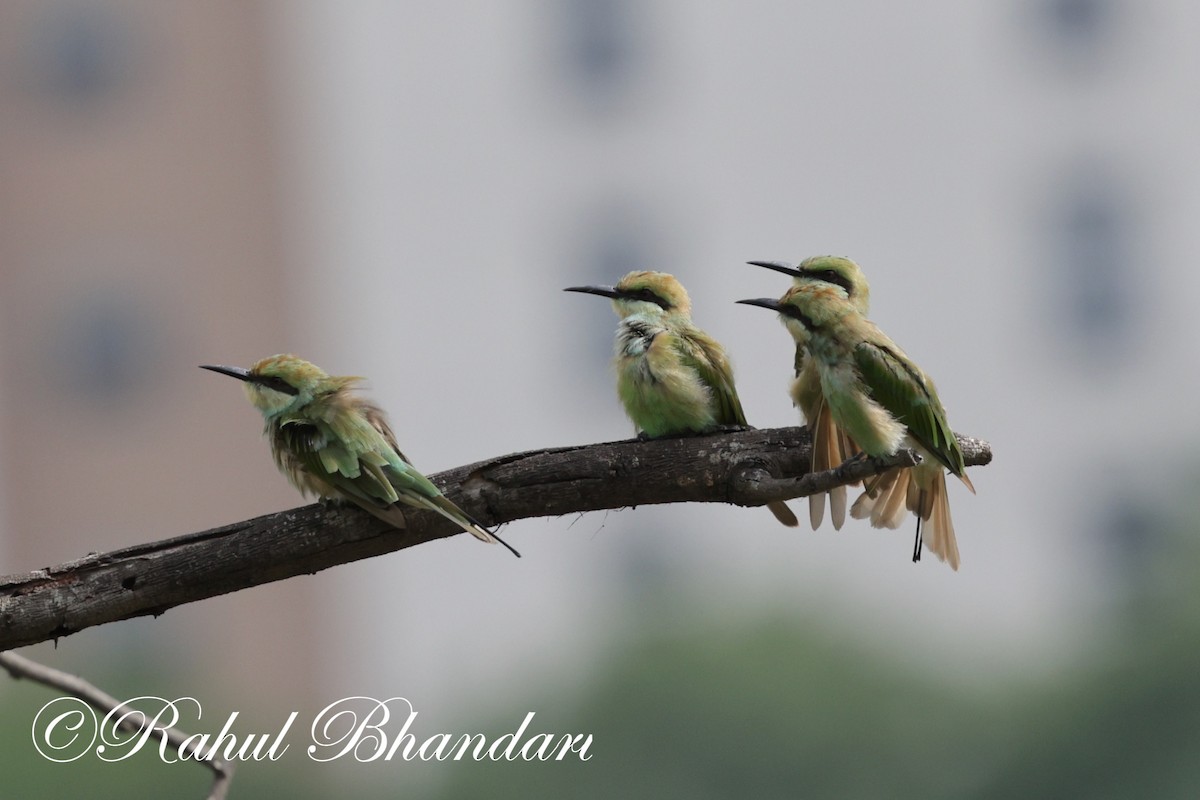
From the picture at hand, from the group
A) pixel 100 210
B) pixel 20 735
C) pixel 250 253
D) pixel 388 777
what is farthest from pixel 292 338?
pixel 20 735

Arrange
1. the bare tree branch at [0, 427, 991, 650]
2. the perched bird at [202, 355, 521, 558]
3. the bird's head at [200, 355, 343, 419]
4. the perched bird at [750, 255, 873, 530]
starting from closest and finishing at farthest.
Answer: the bare tree branch at [0, 427, 991, 650] < the perched bird at [202, 355, 521, 558] < the perched bird at [750, 255, 873, 530] < the bird's head at [200, 355, 343, 419]

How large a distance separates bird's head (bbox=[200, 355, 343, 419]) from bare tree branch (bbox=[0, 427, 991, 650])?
362mm

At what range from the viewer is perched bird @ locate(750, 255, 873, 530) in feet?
10.1

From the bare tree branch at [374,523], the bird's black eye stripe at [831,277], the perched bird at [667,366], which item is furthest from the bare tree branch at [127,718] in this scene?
the bird's black eye stripe at [831,277]

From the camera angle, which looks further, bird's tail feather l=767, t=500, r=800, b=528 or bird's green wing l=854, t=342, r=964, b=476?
bird's tail feather l=767, t=500, r=800, b=528

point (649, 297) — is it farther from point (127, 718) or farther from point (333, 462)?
point (127, 718)

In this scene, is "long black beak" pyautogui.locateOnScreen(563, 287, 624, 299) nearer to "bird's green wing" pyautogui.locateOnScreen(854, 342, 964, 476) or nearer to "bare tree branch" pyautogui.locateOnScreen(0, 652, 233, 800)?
"bird's green wing" pyautogui.locateOnScreen(854, 342, 964, 476)

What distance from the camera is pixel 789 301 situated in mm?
3123

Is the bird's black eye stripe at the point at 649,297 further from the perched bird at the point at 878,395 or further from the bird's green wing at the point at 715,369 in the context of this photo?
the perched bird at the point at 878,395

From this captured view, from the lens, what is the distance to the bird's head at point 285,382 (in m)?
3.24

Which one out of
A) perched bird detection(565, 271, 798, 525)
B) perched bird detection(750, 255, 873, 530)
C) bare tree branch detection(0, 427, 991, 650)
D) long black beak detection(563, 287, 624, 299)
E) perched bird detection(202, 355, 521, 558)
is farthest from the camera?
long black beak detection(563, 287, 624, 299)

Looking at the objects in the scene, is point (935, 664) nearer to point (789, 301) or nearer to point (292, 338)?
point (292, 338)

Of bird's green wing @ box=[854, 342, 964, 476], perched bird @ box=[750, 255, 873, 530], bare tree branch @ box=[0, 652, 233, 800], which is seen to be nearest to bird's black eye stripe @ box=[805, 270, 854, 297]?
perched bird @ box=[750, 255, 873, 530]

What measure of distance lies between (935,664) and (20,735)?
10208mm
